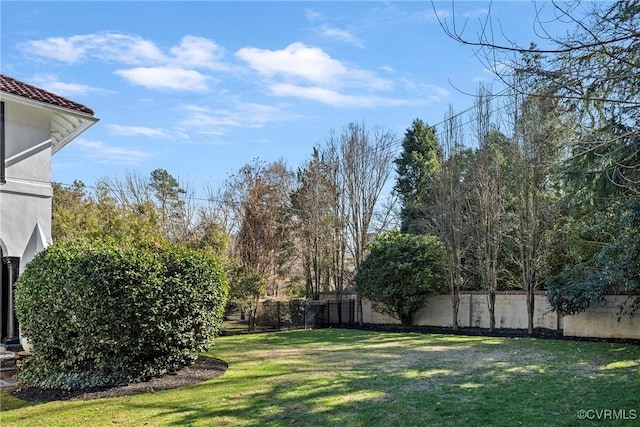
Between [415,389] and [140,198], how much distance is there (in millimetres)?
20906

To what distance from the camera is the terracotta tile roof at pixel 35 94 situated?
10.4 meters

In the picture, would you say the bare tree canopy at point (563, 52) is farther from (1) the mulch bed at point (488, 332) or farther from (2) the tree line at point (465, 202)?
(1) the mulch bed at point (488, 332)

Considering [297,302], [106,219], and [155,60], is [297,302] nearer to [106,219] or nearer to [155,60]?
[106,219]

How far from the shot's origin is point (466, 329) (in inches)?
680

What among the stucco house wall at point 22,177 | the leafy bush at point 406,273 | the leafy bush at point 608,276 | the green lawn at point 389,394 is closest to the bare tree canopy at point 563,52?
the green lawn at point 389,394

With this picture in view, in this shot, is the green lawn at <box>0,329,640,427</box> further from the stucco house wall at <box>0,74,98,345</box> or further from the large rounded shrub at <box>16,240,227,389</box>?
the stucco house wall at <box>0,74,98,345</box>

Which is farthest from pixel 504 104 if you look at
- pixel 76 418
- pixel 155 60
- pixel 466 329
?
pixel 76 418

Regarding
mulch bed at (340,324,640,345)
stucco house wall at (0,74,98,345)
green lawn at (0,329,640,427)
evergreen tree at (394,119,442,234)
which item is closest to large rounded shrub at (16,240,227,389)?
green lawn at (0,329,640,427)

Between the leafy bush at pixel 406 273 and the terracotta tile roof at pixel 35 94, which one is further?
the leafy bush at pixel 406 273

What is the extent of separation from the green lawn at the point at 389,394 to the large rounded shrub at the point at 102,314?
910 millimetres

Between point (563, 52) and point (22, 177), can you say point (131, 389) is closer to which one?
point (22, 177)

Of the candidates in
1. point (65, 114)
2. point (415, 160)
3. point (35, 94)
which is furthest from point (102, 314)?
point (415, 160)

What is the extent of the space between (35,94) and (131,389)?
7.04 m

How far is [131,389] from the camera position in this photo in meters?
7.57
